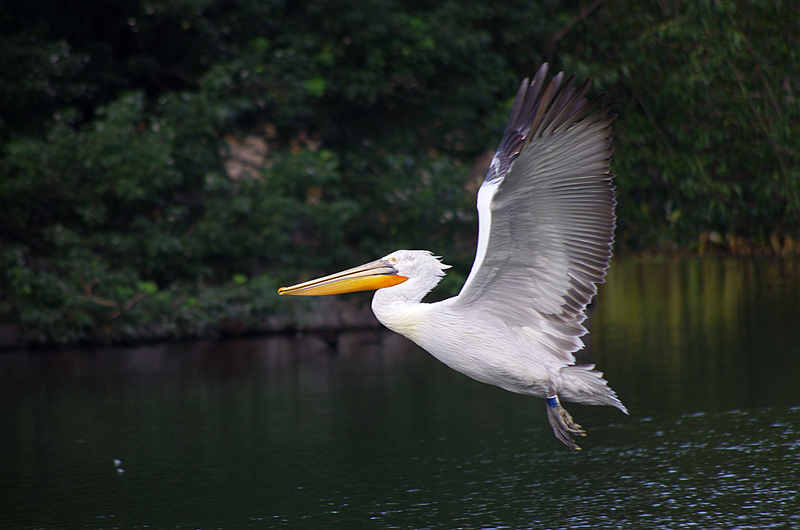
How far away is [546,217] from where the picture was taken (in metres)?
6.89

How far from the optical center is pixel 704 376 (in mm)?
16422

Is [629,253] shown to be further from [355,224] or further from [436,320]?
[436,320]

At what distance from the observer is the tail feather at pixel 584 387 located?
6.87m

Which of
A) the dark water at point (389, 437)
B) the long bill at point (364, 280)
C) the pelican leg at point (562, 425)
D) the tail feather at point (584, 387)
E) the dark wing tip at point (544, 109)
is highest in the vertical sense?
the dark wing tip at point (544, 109)

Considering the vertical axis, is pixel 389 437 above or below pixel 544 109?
below

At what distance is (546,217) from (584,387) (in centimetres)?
96

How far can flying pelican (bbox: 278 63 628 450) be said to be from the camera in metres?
6.67

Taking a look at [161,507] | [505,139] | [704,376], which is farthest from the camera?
[704,376]

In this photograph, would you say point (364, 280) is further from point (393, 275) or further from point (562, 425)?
point (562, 425)

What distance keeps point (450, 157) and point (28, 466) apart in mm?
11518

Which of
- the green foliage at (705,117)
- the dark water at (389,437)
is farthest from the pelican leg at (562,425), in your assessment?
the green foliage at (705,117)

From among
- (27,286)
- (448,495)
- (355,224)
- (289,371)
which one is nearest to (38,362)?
(27,286)

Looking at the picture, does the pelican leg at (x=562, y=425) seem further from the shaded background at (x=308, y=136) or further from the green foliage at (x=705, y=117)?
the green foliage at (x=705, y=117)

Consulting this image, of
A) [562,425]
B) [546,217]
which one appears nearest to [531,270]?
[546,217]
